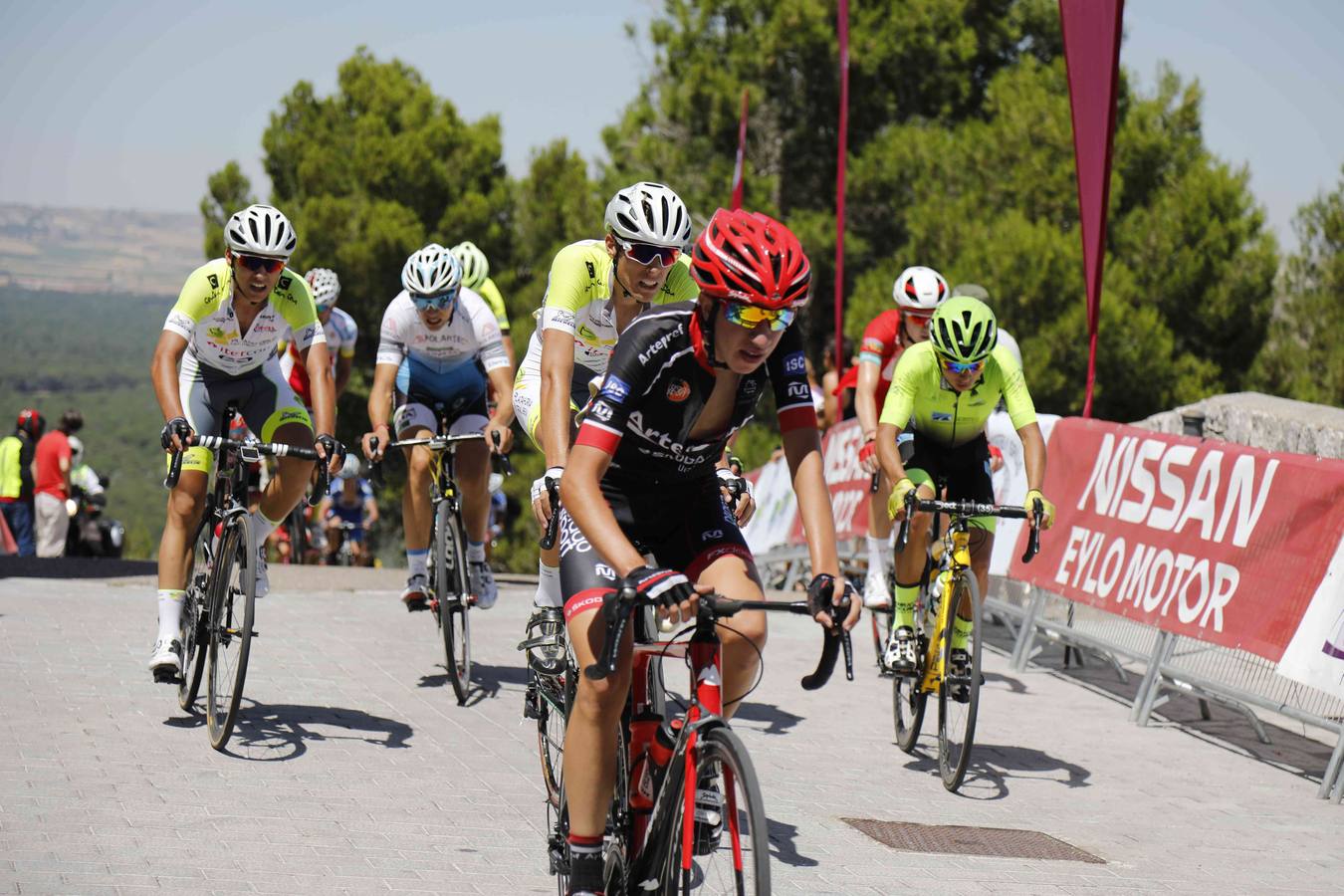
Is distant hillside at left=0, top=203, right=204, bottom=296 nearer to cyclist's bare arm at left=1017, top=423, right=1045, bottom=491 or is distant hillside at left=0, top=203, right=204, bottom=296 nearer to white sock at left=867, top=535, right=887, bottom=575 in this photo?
white sock at left=867, top=535, right=887, bottom=575

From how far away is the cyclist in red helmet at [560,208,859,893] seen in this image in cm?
Result: 430

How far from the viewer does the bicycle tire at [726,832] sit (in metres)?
3.71

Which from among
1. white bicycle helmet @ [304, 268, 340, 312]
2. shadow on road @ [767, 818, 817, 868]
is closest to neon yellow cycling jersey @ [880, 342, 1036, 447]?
shadow on road @ [767, 818, 817, 868]

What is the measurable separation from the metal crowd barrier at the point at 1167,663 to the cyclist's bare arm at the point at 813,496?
14.4ft

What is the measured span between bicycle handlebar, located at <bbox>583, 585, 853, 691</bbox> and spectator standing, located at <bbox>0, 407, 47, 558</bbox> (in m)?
15.9

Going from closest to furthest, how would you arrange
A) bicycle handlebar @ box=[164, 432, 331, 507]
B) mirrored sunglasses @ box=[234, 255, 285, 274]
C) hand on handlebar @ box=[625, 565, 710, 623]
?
hand on handlebar @ box=[625, 565, 710, 623] < bicycle handlebar @ box=[164, 432, 331, 507] < mirrored sunglasses @ box=[234, 255, 285, 274]

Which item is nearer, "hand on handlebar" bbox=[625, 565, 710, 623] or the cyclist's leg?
"hand on handlebar" bbox=[625, 565, 710, 623]

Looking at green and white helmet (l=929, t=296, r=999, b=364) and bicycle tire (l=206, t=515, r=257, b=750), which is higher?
green and white helmet (l=929, t=296, r=999, b=364)

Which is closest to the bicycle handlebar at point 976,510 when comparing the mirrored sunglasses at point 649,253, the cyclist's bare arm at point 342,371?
the mirrored sunglasses at point 649,253

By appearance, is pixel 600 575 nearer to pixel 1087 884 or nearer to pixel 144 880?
pixel 144 880

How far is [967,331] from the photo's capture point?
7902mm

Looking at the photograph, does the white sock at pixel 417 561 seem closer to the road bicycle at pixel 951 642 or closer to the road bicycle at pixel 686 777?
the road bicycle at pixel 951 642

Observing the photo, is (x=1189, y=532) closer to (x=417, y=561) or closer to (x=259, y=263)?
(x=417, y=561)

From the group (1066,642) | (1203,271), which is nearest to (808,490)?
(1066,642)
